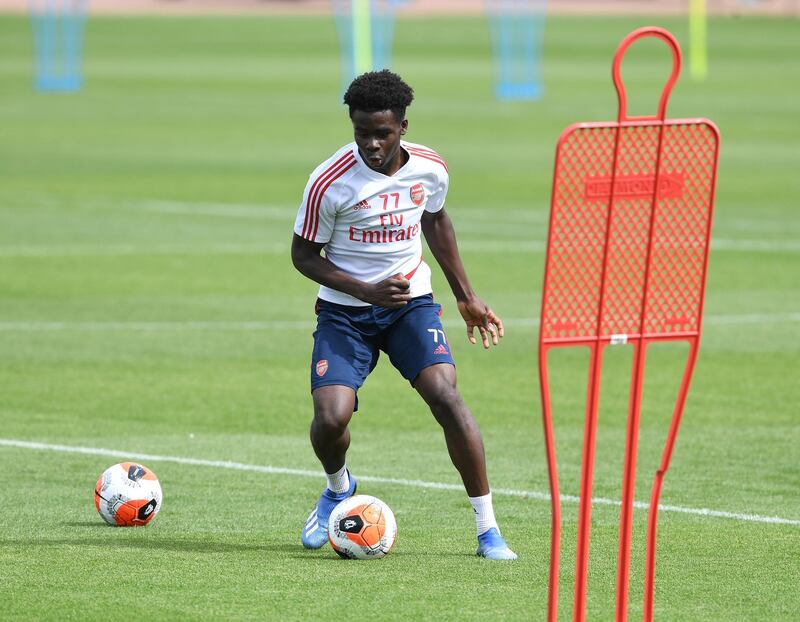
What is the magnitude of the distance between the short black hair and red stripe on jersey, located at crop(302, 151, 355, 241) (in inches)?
11.2

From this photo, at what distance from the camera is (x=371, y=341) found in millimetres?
8891

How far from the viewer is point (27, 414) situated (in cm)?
1251

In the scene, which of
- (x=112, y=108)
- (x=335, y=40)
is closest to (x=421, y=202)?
(x=112, y=108)

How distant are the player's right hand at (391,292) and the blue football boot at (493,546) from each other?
119cm

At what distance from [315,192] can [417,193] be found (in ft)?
1.72

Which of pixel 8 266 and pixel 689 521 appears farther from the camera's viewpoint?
pixel 8 266

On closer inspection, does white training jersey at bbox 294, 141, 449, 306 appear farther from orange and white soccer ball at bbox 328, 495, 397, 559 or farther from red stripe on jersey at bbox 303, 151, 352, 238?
orange and white soccer ball at bbox 328, 495, 397, 559

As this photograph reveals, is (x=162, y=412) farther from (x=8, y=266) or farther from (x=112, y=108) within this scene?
(x=112, y=108)

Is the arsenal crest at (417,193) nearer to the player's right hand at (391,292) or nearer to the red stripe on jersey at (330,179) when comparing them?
the red stripe on jersey at (330,179)

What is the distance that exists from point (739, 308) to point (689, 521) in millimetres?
8453

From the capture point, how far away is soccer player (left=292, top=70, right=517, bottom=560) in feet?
27.9

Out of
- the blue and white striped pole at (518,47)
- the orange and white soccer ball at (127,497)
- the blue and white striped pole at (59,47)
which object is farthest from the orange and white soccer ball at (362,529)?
the blue and white striped pole at (59,47)

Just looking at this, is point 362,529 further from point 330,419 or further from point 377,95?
point 377,95

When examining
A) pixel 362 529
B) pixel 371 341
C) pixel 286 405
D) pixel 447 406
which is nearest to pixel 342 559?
pixel 362 529
